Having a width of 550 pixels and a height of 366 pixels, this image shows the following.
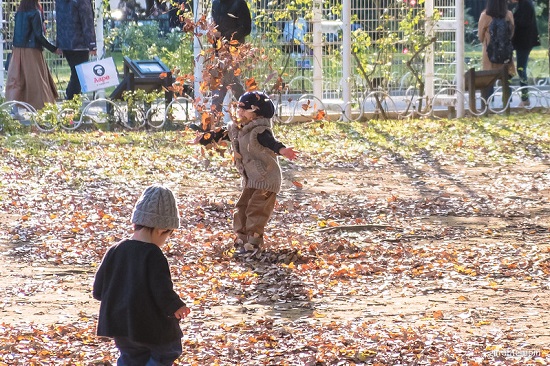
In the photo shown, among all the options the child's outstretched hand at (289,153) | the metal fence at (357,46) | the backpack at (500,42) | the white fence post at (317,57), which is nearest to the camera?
the child's outstretched hand at (289,153)

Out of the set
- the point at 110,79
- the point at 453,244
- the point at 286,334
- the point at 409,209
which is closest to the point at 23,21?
the point at 110,79

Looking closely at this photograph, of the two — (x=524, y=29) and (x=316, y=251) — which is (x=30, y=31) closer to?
(x=524, y=29)

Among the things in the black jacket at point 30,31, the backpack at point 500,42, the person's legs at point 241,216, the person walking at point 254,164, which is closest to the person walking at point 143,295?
the person walking at point 254,164

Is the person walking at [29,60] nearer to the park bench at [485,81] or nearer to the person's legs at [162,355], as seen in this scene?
the park bench at [485,81]

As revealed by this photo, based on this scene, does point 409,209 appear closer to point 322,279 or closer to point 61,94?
point 322,279

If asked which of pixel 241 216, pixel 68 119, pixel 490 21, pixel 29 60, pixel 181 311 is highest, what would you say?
pixel 490 21

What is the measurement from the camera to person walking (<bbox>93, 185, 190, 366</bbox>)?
4.90 m

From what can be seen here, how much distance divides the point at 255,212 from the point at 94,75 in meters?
8.30

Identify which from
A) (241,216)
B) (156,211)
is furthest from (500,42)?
(156,211)

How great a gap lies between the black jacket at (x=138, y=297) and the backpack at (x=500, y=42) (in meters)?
13.5

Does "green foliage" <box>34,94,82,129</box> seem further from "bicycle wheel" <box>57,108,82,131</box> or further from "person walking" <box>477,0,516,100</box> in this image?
"person walking" <box>477,0,516,100</box>

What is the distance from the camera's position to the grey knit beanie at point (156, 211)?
5031 mm

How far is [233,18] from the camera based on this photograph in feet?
47.5

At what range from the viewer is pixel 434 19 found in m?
17.9
